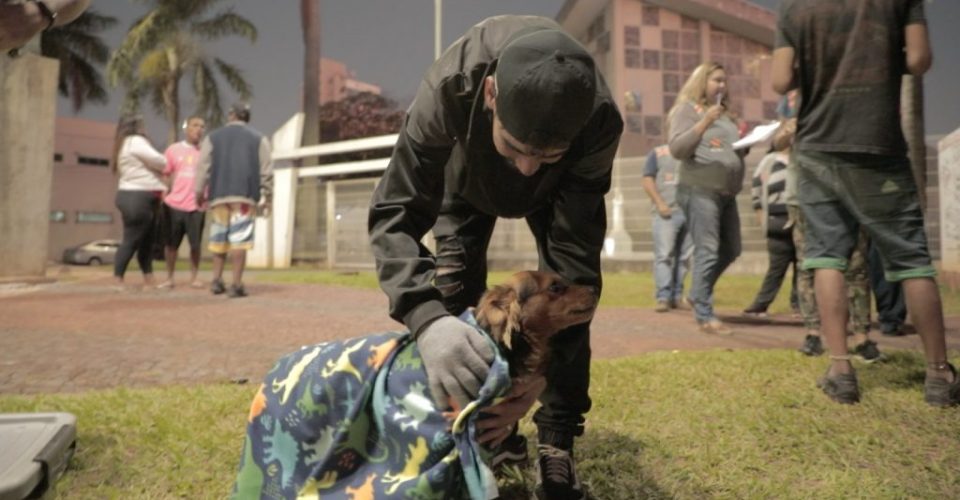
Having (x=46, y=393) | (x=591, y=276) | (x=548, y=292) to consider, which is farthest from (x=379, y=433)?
(x=46, y=393)

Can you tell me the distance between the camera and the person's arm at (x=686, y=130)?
13.9 feet

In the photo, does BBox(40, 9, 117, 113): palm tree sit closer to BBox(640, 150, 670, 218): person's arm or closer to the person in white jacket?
the person in white jacket

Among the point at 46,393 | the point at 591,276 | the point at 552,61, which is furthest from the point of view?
the point at 46,393

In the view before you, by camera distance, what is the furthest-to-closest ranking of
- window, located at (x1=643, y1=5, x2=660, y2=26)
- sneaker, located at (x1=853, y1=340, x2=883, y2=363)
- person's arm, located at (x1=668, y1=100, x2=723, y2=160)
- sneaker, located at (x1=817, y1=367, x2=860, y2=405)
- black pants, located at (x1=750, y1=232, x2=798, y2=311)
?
window, located at (x1=643, y1=5, x2=660, y2=26), black pants, located at (x1=750, y1=232, x2=798, y2=311), person's arm, located at (x1=668, y1=100, x2=723, y2=160), sneaker, located at (x1=853, y1=340, x2=883, y2=363), sneaker, located at (x1=817, y1=367, x2=860, y2=405)

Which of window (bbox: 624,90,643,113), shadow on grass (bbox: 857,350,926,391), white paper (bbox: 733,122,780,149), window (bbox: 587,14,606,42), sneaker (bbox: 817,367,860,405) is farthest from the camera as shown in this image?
window (bbox: 587,14,606,42)

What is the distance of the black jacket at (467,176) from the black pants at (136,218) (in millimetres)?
5589

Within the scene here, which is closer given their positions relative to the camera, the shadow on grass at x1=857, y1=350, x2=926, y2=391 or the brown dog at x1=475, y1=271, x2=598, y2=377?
the brown dog at x1=475, y1=271, x2=598, y2=377

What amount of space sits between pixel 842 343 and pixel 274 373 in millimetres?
2193

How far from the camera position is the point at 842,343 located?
8.32 feet

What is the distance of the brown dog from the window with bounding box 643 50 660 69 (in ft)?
50.0

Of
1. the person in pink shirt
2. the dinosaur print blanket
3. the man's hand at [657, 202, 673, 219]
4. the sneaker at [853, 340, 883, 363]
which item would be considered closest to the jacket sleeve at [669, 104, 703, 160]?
the man's hand at [657, 202, 673, 219]

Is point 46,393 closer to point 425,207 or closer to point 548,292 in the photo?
point 425,207

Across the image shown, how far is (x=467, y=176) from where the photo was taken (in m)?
1.72

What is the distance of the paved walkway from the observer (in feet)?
10.6
